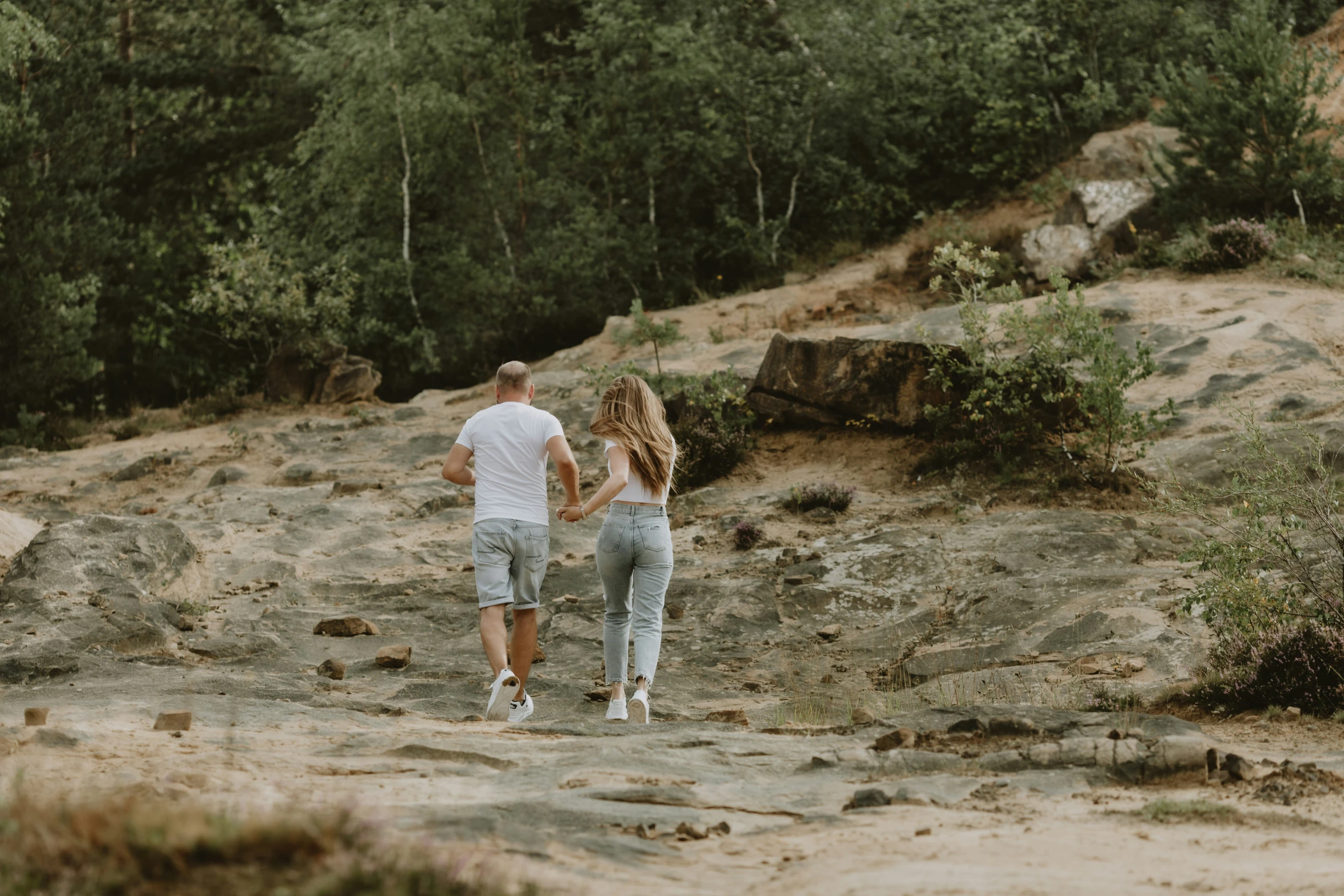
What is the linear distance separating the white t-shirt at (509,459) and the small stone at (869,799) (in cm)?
283

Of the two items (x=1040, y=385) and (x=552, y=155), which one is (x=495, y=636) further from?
(x=552, y=155)

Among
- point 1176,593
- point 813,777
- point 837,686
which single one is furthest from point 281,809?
point 1176,593

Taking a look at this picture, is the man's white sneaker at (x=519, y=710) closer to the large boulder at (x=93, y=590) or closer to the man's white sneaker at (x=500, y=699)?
the man's white sneaker at (x=500, y=699)

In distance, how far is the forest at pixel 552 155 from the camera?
20219mm

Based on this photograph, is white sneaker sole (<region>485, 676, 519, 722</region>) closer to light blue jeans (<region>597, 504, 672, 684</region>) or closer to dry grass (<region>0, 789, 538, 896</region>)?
light blue jeans (<region>597, 504, 672, 684</region>)

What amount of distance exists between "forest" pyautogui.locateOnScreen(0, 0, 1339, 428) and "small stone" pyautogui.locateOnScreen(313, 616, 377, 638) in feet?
38.8

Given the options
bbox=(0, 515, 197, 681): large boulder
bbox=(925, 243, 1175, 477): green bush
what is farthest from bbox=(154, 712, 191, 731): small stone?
bbox=(925, 243, 1175, 477): green bush

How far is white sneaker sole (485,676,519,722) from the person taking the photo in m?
5.98

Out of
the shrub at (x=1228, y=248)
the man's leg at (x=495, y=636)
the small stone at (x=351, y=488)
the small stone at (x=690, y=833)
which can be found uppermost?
the shrub at (x=1228, y=248)

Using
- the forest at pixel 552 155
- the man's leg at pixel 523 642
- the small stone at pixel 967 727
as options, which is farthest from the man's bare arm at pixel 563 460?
the forest at pixel 552 155

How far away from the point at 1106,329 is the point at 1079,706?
5.34 meters

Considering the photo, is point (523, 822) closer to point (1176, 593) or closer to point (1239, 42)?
point (1176, 593)

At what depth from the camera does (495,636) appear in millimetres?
6129

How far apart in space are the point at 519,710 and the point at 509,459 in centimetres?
138
